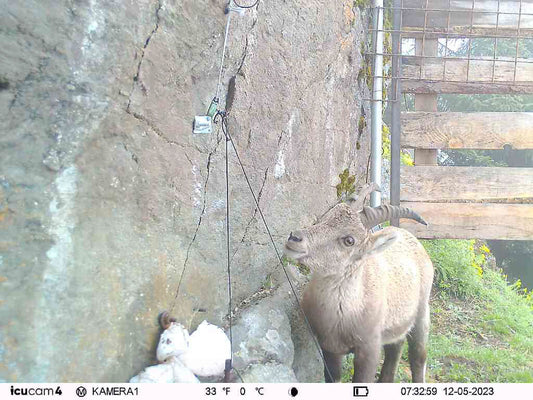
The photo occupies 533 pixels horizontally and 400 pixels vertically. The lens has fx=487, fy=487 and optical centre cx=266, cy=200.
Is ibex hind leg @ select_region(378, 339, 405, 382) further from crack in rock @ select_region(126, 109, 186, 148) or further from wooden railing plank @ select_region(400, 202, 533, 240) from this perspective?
crack in rock @ select_region(126, 109, 186, 148)

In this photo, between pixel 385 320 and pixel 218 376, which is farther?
pixel 385 320

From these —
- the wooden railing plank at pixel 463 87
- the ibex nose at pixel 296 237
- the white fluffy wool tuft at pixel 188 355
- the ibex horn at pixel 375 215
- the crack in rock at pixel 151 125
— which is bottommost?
the white fluffy wool tuft at pixel 188 355

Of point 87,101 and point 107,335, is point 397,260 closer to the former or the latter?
point 107,335

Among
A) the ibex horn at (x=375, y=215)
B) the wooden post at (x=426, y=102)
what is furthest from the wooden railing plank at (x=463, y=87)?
the ibex horn at (x=375, y=215)

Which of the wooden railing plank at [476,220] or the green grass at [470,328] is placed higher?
the wooden railing plank at [476,220]

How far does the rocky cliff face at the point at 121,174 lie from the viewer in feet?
8.39

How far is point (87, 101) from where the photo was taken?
9.11 feet

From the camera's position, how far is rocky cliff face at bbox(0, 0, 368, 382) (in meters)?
2.56

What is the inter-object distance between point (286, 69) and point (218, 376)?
257 centimetres

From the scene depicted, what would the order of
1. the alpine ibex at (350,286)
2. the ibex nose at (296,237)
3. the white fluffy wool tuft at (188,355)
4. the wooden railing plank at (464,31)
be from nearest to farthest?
the white fluffy wool tuft at (188,355)
the ibex nose at (296,237)
the alpine ibex at (350,286)
the wooden railing plank at (464,31)

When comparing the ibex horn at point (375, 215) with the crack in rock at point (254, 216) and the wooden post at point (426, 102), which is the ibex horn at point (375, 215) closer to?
the crack in rock at point (254, 216)

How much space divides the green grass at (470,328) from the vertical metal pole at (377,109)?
6.19ft
